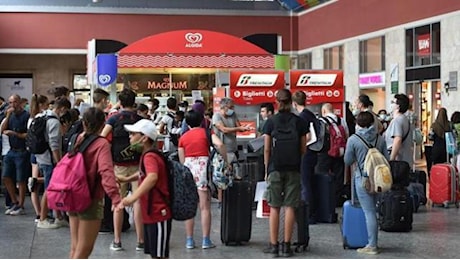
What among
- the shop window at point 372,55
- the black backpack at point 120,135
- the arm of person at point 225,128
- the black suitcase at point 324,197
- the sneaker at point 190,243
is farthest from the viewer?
the shop window at point 372,55

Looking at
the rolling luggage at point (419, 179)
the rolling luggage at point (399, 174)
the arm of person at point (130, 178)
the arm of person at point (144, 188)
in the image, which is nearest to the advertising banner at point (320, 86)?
the rolling luggage at point (419, 179)

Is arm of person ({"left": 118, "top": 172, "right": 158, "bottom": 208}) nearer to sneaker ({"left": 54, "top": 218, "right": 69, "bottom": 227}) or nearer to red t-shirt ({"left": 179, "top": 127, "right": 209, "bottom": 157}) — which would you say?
red t-shirt ({"left": 179, "top": 127, "right": 209, "bottom": 157})

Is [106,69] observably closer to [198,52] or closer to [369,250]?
[198,52]

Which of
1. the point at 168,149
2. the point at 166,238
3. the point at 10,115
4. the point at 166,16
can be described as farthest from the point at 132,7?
the point at 166,238

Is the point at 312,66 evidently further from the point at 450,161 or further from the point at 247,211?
the point at 247,211

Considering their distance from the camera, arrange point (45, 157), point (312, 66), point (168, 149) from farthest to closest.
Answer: point (312, 66) < point (168, 149) < point (45, 157)

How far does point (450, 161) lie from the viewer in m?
12.2

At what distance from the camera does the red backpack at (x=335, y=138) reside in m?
9.75

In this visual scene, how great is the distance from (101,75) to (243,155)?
5823 mm

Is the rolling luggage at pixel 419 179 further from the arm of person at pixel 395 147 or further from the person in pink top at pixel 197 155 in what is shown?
the person in pink top at pixel 197 155

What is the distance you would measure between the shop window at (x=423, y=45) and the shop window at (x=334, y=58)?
4.84m

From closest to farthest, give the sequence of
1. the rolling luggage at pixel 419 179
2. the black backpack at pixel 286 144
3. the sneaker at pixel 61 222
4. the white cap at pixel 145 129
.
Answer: the white cap at pixel 145 129 < the black backpack at pixel 286 144 < the sneaker at pixel 61 222 < the rolling luggage at pixel 419 179

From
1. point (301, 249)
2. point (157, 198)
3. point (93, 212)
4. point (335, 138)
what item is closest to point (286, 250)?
point (301, 249)

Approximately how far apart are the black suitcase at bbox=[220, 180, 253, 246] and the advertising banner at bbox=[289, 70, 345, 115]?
4662 mm
